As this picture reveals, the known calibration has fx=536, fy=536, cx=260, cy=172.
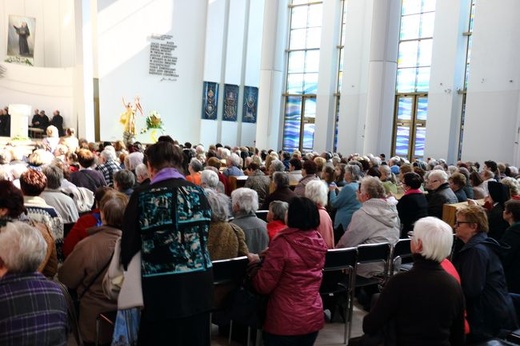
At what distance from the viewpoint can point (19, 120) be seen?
60.3ft

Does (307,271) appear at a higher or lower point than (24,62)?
lower

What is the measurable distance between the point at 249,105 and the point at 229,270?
68.4 feet

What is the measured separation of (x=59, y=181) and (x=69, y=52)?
17.8 metres

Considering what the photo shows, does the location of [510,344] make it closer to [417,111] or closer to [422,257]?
[422,257]

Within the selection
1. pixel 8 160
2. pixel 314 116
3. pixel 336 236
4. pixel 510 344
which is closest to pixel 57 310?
pixel 510 344

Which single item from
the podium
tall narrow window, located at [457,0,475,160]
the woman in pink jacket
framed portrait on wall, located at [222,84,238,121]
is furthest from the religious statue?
the woman in pink jacket

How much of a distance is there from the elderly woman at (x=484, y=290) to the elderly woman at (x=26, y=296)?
8.43 feet

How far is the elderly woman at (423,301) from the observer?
2775mm

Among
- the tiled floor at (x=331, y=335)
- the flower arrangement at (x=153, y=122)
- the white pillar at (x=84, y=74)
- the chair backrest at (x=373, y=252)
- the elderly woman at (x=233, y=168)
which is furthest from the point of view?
the flower arrangement at (x=153, y=122)

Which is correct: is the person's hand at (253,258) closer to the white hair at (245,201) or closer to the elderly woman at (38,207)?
the white hair at (245,201)

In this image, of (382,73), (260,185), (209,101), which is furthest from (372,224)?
(209,101)

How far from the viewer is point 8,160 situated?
7.40 meters

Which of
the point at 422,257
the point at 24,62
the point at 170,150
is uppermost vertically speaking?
the point at 24,62

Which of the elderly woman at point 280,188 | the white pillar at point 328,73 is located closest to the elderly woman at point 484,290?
the elderly woman at point 280,188
